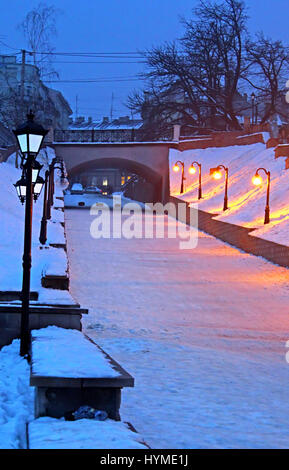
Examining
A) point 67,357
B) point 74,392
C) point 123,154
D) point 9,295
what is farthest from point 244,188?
point 74,392

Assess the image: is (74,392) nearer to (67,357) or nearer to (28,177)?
(67,357)

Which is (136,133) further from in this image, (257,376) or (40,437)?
(40,437)

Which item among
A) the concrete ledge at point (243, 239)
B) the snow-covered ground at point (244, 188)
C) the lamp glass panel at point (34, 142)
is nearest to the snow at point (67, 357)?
the lamp glass panel at point (34, 142)

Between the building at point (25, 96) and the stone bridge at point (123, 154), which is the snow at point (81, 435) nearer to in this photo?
the building at point (25, 96)

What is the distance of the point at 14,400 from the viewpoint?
661cm

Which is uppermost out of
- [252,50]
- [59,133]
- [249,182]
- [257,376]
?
[252,50]

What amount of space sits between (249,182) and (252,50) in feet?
75.3

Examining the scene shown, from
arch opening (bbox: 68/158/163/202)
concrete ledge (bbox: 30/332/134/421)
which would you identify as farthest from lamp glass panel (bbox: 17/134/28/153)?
arch opening (bbox: 68/158/163/202)

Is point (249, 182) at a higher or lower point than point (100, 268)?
higher

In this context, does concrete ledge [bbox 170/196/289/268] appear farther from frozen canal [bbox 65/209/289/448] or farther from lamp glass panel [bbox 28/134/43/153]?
lamp glass panel [bbox 28/134/43/153]

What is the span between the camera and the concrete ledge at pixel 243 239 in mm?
21981

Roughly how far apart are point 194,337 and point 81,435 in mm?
7332
